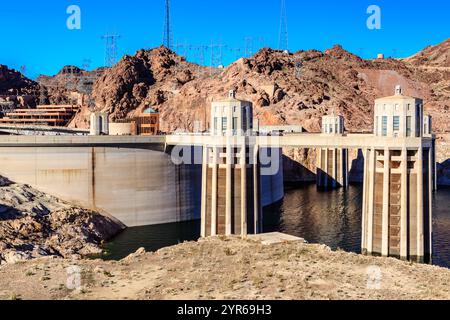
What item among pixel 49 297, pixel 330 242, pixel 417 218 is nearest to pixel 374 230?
pixel 417 218

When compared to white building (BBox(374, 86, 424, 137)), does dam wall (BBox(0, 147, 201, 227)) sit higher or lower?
lower

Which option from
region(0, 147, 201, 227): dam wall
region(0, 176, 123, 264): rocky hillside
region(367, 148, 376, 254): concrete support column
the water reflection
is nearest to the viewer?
region(367, 148, 376, 254): concrete support column

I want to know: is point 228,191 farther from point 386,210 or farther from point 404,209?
point 404,209

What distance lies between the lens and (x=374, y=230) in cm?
5066

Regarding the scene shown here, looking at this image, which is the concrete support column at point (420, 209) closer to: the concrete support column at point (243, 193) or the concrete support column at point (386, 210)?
the concrete support column at point (386, 210)

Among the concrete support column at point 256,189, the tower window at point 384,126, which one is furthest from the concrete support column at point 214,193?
the tower window at point 384,126

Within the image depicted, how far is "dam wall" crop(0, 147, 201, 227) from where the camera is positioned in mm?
64750

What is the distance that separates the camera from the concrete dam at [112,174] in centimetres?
6462

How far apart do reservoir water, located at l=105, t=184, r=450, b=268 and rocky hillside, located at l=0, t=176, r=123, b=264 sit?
2.47 metres

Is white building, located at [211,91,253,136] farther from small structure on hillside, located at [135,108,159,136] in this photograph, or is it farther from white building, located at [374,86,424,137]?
small structure on hillside, located at [135,108,159,136]

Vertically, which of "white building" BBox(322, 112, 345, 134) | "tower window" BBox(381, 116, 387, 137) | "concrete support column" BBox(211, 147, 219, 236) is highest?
"white building" BBox(322, 112, 345, 134)

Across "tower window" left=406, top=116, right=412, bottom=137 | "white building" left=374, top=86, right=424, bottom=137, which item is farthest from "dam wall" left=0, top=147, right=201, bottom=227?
"tower window" left=406, top=116, right=412, bottom=137
